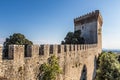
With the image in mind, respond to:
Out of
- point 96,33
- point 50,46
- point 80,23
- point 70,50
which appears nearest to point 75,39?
point 96,33

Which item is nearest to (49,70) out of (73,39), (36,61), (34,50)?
(36,61)

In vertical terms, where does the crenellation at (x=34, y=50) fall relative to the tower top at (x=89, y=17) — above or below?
below

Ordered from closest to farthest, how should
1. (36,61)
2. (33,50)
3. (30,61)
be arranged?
(30,61) < (33,50) < (36,61)

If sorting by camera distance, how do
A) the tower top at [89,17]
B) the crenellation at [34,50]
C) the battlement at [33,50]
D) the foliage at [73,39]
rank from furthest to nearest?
the tower top at [89,17] < the foliage at [73,39] < the crenellation at [34,50] < the battlement at [33,50]

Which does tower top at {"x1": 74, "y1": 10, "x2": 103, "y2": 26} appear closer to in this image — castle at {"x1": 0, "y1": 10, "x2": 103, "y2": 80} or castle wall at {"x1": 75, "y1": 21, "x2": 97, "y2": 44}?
castle wall at {"x1": 75, "y1": 21, "x2": 97, "y2": 44}

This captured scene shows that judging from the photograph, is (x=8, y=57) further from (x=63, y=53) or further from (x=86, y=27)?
(x=86, y=27)

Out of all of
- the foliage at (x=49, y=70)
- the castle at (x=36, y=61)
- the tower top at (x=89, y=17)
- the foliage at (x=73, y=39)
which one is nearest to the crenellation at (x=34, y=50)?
the castle at (x=36, y=61)

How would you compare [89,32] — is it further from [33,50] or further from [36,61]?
[33,50]

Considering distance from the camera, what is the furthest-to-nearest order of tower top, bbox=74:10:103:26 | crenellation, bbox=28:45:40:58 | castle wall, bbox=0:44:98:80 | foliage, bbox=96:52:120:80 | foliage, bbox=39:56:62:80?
tower top, bbox=74:10:103:26
foliage, bbox=96:52:120:80
foliage, bbox=39:56:62:80
crenellation, bbox=28:45:40:58
castle wall, bbox=0:44:98:80

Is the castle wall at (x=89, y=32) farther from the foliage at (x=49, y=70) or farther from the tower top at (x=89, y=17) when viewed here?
the foliage at (x=49, y=70)

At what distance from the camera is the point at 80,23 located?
3884 cm

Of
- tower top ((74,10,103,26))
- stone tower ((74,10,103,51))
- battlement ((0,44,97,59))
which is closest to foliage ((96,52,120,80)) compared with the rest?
battlement ((0,44,97,59))

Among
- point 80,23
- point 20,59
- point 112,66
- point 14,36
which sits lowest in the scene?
point 112,66

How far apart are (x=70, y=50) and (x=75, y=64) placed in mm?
2550
